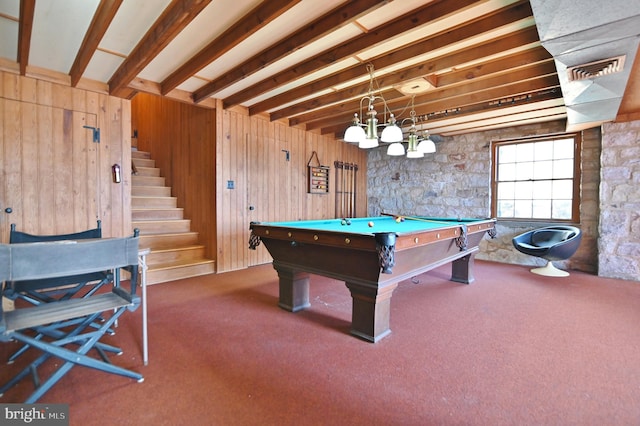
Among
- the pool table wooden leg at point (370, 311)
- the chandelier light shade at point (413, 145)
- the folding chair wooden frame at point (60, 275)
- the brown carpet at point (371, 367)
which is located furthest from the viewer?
the chandelier light shade at point (413, 145)

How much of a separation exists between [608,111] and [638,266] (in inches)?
86.1

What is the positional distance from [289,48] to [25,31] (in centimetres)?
206

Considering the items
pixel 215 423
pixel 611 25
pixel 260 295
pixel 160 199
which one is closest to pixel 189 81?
pixel 160 199

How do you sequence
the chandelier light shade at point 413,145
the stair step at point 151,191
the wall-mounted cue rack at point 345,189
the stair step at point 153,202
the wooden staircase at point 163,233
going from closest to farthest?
the chandelier light shade at point 413,145, the wooden staircase at point 163,233, the stair step at point 153,202, the stair step at point 151,191, the wall-mounted cue rack at point 345,189

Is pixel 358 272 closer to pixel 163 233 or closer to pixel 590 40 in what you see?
pixel 590 40

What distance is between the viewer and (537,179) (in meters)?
5.03

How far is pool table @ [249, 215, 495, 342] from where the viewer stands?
215cm

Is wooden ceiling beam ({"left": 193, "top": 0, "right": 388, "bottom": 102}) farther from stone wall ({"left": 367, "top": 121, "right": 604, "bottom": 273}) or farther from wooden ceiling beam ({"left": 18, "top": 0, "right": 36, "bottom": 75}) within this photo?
stone wall ({"left": 367, "top": 121, "right": 604, "bottom": 273})

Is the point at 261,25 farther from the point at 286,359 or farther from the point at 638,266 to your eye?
the point at 638,266

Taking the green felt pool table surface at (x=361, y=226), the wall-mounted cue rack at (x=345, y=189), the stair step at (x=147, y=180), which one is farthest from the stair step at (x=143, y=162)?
the green felt pool table surface at (x=361, y=226)

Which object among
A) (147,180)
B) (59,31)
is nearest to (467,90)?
(59,31)

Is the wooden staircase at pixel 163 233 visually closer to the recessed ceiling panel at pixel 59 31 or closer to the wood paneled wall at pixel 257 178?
the wood paneled wall at pixel 257 178

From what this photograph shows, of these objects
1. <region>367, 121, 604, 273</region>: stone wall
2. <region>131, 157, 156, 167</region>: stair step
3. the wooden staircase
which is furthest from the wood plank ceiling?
<region>131, 157, 156, 167</region>: stair step

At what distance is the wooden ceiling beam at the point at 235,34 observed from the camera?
2.09 metres
